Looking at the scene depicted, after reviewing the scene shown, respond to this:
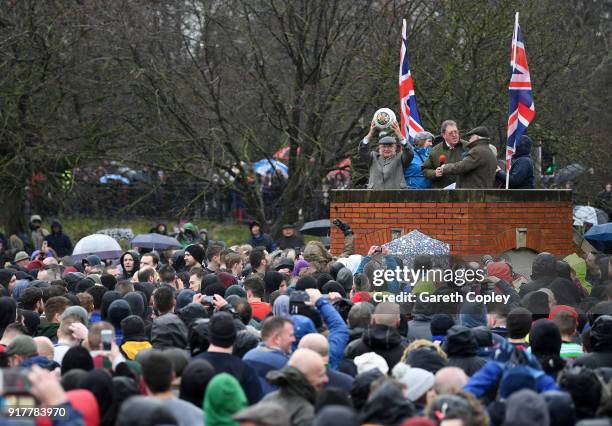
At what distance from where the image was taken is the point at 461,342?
8562 mm

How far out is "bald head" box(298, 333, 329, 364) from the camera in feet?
26.6

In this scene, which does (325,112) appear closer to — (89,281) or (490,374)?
(89,281)

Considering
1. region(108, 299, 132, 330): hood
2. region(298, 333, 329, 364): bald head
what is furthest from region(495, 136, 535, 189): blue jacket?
region(298, 333, 329, 364): bald head

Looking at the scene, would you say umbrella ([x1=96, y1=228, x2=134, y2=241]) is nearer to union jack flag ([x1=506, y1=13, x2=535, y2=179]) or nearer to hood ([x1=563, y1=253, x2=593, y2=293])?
union jack flag ([x1=506, y1=13, x2=535, y2=179])

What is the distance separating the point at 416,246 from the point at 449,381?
6.10m

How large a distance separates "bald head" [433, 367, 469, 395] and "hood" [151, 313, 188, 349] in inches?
94.1

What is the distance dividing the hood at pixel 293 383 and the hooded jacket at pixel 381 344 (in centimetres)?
156

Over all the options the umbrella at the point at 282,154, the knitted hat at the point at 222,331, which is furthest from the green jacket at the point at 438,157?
the umbrella at the point at 282,154

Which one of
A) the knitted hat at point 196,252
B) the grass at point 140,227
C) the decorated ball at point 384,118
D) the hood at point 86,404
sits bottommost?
the hood at point 86,404

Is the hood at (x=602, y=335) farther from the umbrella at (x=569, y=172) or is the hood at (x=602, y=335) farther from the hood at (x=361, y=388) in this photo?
the umbrella at (x=569, y=172)

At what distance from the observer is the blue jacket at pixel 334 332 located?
8820mm

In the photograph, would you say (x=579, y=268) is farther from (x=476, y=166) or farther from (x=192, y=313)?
(x=192, y=313)

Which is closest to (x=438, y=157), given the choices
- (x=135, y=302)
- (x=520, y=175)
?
(x=520, y=175)

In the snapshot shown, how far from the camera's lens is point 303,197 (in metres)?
24.5
